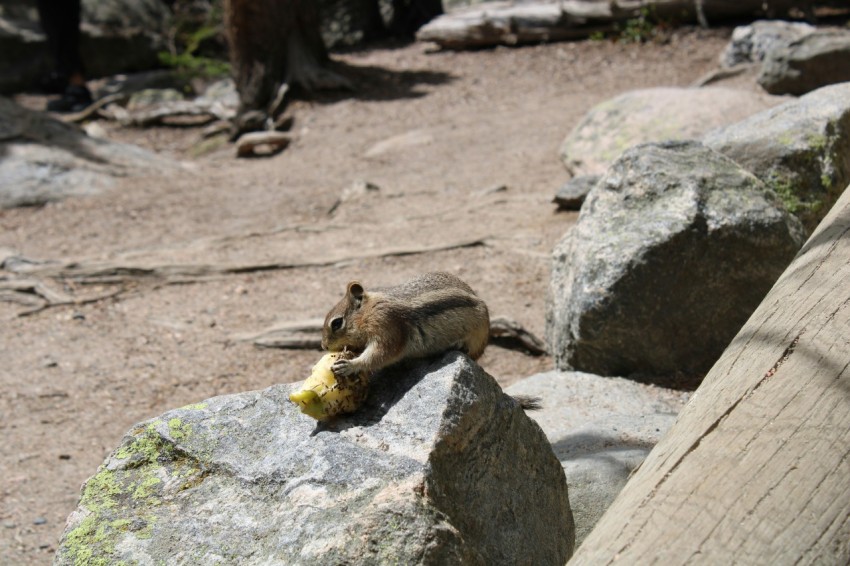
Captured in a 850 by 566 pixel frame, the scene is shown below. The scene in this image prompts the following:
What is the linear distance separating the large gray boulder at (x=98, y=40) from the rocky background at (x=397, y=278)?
2700mm

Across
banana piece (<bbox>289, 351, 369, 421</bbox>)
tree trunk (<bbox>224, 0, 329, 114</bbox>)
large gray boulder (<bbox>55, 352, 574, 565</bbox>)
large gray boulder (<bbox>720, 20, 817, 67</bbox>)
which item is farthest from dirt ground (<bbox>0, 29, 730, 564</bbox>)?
banana piece (<bbox>289, 351, 369, 421</bbox>)

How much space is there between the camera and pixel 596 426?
4.73m

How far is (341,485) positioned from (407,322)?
0.95m

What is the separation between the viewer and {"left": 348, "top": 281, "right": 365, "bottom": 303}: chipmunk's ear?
363 centimetres

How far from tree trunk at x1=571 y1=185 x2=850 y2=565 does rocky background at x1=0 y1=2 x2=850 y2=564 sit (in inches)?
24.8

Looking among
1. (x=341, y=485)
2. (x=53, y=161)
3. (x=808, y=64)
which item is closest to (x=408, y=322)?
(x=341, y=485)

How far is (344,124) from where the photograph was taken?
12.7 m

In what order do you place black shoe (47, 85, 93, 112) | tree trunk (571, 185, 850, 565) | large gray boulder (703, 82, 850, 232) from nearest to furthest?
1. tree trunk (571, 185, 850, 565)
2. large gray boulder (703, 82, 850, 232)
3. black shoe (47, 85, 93, 112)

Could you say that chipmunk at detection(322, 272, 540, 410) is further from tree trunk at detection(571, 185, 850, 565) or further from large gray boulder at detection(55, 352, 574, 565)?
tree trunk at detection(571, 185, 850, 565)

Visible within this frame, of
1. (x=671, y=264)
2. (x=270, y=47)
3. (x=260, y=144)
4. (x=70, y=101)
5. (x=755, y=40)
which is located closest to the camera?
(x=671, y=264)

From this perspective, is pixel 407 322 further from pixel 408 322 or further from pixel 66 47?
pixel 66 47

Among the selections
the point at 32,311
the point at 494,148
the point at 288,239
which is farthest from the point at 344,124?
the point at 32,311

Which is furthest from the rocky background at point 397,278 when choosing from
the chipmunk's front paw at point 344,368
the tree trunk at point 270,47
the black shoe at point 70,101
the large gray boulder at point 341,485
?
the tree trunk at point 270,47

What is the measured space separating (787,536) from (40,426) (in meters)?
4.84
